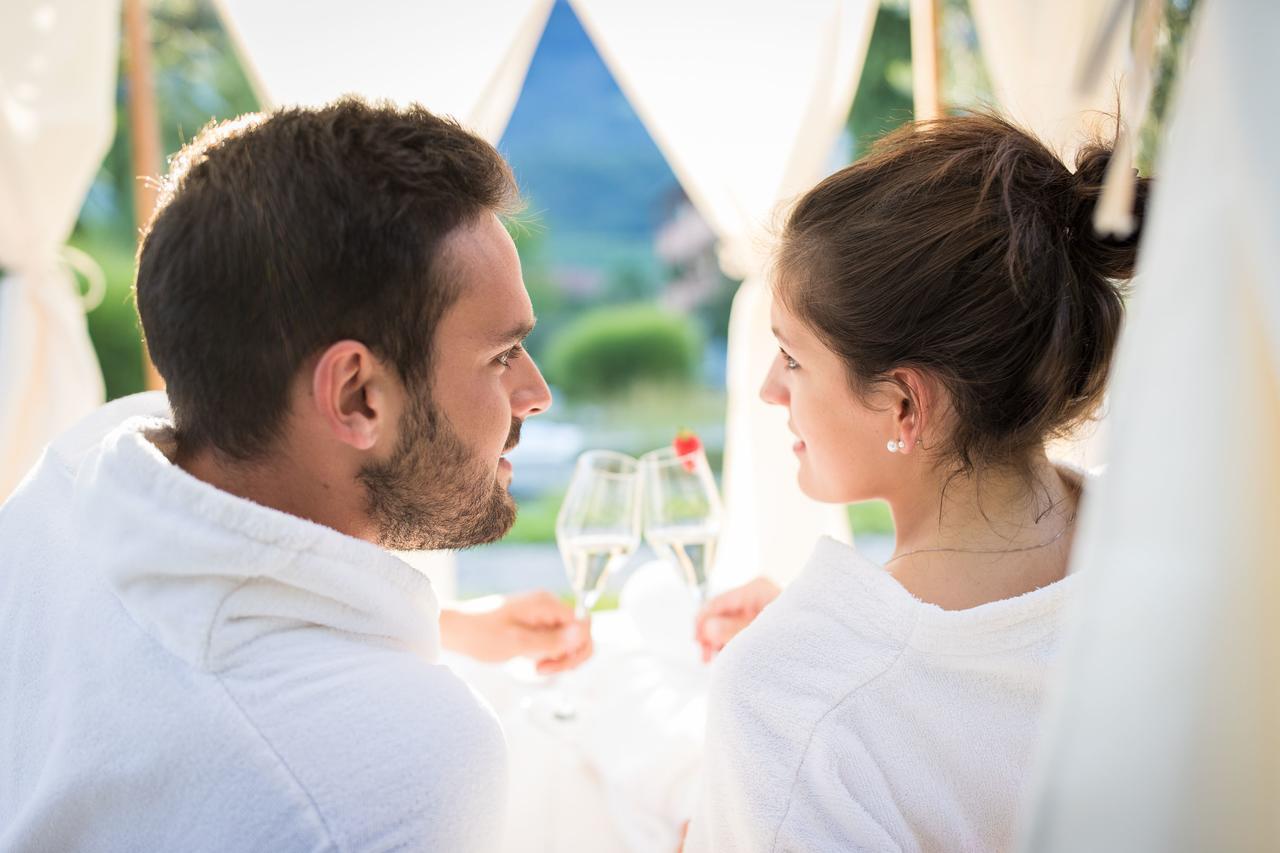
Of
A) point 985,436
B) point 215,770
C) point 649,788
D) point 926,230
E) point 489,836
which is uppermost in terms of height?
point 926,230

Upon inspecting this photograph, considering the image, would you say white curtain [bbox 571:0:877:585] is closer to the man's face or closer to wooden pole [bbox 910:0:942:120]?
wooden pole [bbox 910:0:942:120]

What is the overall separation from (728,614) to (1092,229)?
2.37 ft

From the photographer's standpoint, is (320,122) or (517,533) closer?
(320,122)

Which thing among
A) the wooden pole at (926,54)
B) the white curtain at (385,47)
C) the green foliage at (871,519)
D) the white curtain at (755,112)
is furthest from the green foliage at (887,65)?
the white curtain at (385,47)

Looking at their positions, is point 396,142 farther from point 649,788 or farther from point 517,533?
point 517,533

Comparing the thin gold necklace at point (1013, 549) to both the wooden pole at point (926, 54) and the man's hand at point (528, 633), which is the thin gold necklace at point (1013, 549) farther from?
the wooden pole at point (926, 54)

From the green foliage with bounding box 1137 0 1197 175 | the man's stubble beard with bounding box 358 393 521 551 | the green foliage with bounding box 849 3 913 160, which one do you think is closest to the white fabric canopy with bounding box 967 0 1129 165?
the green foliage with bounding box 1137 0 1197 175

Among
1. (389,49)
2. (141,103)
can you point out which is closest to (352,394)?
(389,49)

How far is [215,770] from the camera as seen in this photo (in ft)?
2.93

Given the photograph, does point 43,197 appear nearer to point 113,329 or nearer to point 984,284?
point 984,284

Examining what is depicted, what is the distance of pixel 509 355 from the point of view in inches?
54.2

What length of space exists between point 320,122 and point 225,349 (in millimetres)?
283

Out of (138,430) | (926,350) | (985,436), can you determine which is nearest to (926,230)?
(926,350)

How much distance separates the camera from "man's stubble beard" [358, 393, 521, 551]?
4.15 ft
